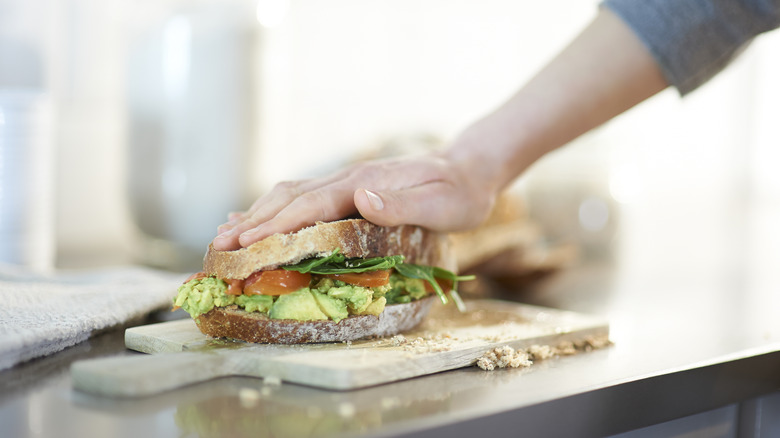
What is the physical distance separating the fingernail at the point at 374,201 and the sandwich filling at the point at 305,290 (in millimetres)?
94

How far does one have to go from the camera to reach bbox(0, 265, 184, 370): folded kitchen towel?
3.78 feet

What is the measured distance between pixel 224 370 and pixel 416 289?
46cm

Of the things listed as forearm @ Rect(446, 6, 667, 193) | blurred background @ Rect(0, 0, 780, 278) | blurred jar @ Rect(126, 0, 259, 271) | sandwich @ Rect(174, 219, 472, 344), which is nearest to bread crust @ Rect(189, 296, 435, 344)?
sandwich @ Rect(174, 219, 472, 344)

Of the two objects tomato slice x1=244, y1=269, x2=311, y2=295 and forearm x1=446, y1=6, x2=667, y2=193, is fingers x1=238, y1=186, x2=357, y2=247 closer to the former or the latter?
tomato slice x1=244, y1=269, x2=311, y2=295

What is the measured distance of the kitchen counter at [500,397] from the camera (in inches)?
33.8

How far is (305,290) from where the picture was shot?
4.01 ft

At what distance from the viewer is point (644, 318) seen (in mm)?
1771

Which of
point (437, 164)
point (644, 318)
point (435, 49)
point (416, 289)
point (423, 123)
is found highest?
point (435, 49)

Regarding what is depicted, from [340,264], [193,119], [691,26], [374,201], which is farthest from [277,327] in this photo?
[193,119]

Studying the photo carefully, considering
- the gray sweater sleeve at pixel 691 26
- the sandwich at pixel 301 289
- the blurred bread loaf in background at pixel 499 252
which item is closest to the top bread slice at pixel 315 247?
the sandwich at pixel 301 289

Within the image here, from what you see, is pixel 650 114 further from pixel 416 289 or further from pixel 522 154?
pixel 416 289

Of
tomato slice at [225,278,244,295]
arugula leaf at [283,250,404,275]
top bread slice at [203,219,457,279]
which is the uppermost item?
top bread slice at [203,219,457,279]

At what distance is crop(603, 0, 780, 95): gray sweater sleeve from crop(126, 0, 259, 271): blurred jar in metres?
1.30

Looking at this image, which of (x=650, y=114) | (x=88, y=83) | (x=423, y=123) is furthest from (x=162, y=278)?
(x=650, y=114)
